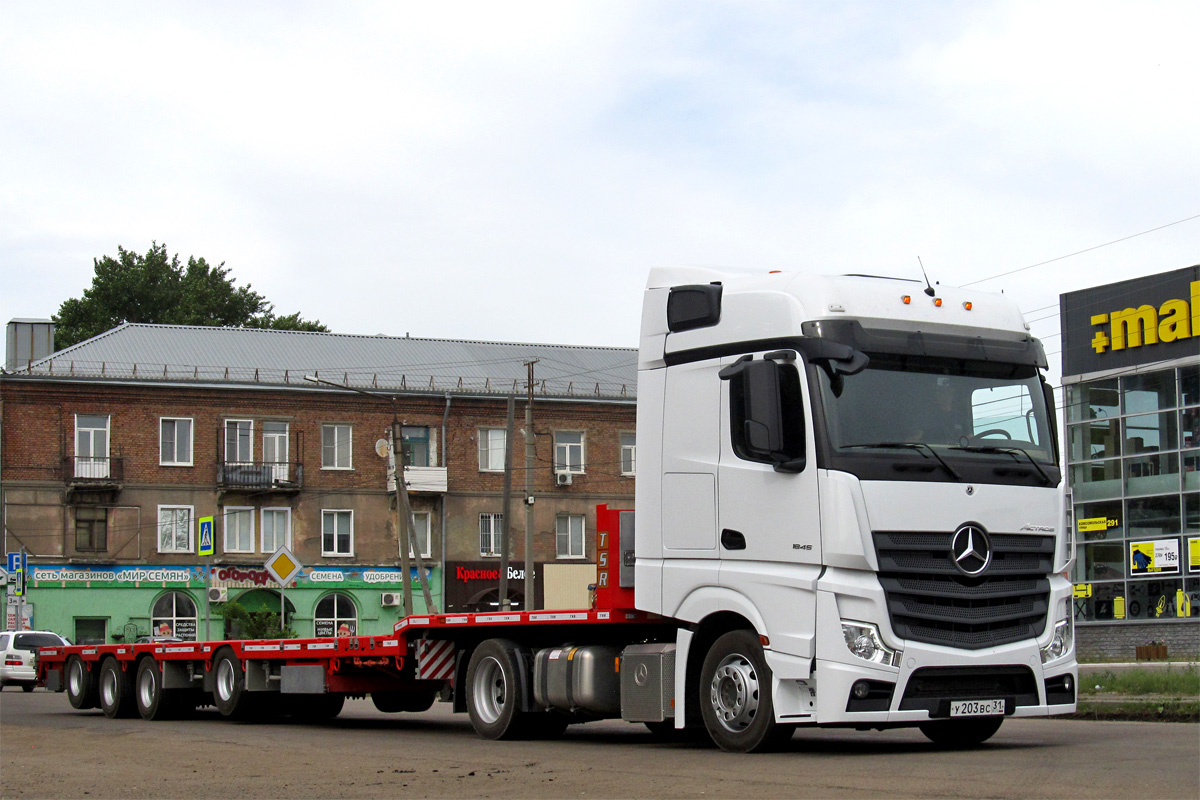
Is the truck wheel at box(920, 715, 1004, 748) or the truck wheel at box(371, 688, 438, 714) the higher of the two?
the truck wheel at box(920, 715, 1004, 748)

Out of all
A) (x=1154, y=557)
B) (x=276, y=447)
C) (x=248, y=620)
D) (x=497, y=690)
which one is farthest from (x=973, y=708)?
(x=276, y=447)

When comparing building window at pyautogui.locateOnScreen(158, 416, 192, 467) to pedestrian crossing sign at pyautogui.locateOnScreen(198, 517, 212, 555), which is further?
building window at pyautogui.locateOnScreen(158, 416, 192, 467)

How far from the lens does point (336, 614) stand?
54812mm

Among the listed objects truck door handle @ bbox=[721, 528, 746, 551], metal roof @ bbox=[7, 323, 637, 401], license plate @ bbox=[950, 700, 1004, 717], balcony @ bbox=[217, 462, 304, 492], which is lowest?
license plate @ bbox=[950, 700, 1004, 717]

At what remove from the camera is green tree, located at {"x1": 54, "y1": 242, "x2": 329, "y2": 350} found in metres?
74.0

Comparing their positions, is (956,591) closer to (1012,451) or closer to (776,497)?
(1012,451)

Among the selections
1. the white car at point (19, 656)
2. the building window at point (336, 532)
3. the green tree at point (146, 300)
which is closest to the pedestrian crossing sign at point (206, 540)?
the white car at point (19, 656)

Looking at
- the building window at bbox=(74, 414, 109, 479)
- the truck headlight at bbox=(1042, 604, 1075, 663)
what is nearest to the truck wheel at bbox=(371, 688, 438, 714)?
the truck headlight at bbox=(1042, 604, 1075, 663)

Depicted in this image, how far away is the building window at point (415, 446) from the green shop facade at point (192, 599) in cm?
403

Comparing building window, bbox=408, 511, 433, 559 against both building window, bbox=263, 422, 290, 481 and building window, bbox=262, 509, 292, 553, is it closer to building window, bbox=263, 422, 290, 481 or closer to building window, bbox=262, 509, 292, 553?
building window, bbox=262, 509, 292, 553

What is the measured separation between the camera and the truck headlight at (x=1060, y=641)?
12297 mm

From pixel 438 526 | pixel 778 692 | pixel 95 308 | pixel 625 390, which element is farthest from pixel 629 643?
pixel 95 308

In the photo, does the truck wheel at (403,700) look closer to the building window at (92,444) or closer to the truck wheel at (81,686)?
the truck wheel at (81,686)

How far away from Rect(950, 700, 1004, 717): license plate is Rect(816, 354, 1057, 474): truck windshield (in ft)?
6.21
